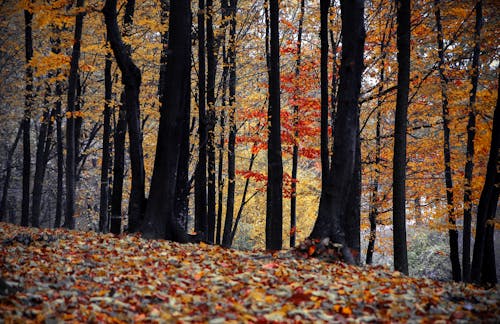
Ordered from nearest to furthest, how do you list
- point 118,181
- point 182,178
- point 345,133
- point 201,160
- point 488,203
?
point 345,133, point 488,203, point 182,178, point 118,181, point 201,160

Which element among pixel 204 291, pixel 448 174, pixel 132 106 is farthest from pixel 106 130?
pixel 448 174

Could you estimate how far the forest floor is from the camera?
4.58 meters

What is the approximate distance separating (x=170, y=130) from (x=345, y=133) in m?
3.66

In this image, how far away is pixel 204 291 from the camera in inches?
217

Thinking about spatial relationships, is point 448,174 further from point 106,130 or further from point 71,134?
point 71,134

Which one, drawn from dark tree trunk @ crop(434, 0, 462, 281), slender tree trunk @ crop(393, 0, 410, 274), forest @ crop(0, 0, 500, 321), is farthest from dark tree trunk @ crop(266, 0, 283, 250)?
dark tree trunk @ crop(434, 0, 462, 281)

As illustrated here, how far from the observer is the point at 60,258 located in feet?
22.7

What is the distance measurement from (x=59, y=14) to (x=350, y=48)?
22.5ft

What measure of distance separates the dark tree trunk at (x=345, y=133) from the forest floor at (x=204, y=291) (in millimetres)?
718

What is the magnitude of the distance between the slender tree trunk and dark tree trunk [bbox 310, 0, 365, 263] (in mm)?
1732

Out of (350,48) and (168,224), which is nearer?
(350,48)

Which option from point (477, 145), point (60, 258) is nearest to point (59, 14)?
point (60, 258)

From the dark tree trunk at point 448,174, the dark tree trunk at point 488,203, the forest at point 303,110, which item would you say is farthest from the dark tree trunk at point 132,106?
the dark tree trunk at point 448,174

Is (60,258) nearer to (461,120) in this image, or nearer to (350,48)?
(350,48)
